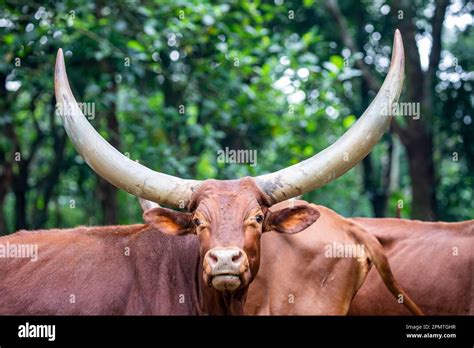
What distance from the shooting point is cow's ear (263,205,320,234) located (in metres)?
6.72

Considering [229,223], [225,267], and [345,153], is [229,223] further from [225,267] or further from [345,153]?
[345,153]

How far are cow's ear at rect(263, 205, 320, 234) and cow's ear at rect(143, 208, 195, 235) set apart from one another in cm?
59

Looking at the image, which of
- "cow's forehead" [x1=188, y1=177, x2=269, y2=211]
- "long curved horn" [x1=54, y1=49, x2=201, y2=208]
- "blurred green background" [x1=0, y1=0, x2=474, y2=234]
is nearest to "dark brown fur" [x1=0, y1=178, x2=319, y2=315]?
"cow's forehead" [x1=188, y1=177, x2=269, y2=211]

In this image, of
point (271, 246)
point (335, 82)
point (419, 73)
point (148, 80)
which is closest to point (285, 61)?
point (335, 82)

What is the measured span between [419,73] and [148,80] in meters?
5.06

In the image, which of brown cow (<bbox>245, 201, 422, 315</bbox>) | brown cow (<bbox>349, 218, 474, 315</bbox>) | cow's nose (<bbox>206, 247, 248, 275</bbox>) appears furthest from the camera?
brown cow (<bbox>349, 218, 474, 315</bbox>)

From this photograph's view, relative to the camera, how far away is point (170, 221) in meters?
6.66

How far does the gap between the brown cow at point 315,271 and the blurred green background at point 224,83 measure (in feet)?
8.80

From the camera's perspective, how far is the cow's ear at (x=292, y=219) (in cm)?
672

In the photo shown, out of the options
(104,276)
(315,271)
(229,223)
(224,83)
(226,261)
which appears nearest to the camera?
(226,261)

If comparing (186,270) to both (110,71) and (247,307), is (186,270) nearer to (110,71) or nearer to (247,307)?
(247,307)

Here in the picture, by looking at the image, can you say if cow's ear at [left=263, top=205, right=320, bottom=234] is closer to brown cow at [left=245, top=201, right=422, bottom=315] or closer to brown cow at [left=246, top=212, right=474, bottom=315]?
brown cow at [left=245, top=201, right=422, bottom=315]

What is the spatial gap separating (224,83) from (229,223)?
6.72 m

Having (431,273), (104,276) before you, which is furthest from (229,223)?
(431,273)
